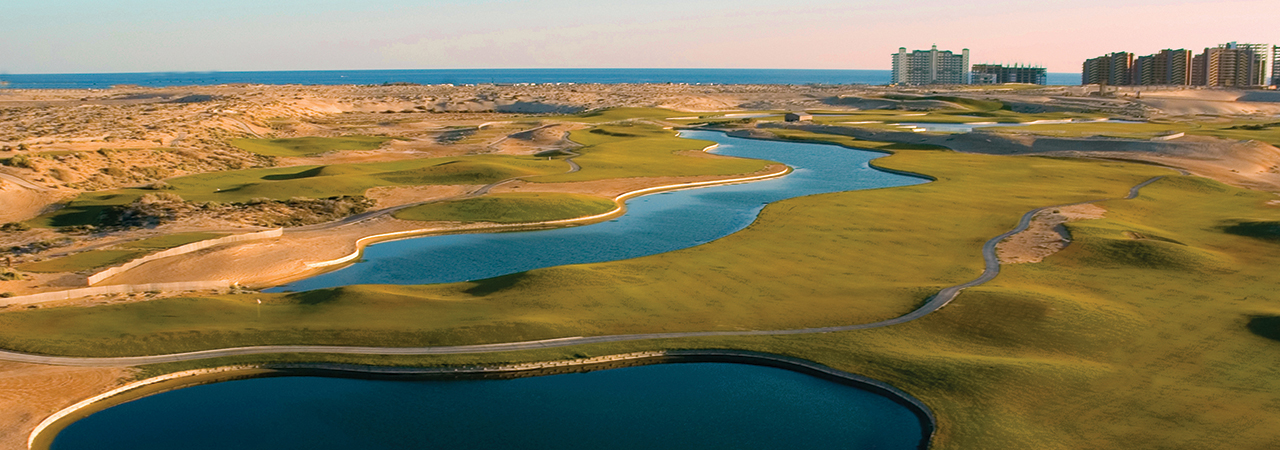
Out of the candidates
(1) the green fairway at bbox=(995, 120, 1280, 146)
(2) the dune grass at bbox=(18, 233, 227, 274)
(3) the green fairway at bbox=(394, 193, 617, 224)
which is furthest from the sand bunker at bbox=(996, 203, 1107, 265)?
(1) the green fairway at bbox=(995, 120, 1280, 146)

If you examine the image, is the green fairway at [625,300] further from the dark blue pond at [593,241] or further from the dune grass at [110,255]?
the dune grass at [110,255]

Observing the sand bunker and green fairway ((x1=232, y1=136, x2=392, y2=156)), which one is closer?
the sand bunker

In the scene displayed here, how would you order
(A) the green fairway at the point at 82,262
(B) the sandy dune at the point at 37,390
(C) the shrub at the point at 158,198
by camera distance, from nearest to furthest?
(B) the sandy dune at the point at 37,390 → (A) the green fairway at the point at 82,262 → (C) the shrub at the point at 158,198

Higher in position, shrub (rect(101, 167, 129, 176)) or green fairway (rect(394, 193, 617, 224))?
shrub (rect(101, 167, 129, 176))

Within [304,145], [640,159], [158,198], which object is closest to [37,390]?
[158,198]

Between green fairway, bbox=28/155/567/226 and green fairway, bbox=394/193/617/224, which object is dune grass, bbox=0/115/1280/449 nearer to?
green fairway, bbox=394/193/617/224

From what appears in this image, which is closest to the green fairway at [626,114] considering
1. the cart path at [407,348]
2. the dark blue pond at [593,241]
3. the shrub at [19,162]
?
the dark blue pond at [593,241]
